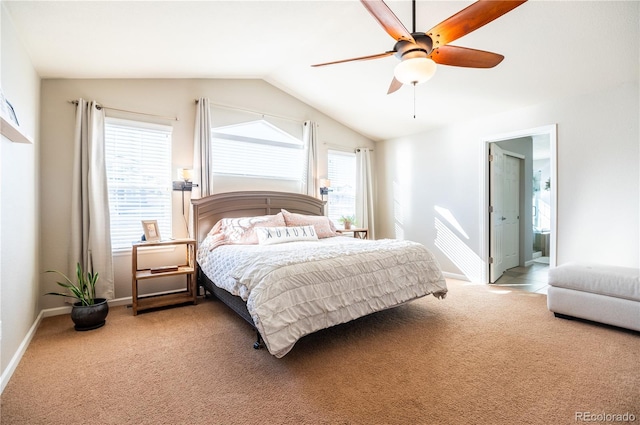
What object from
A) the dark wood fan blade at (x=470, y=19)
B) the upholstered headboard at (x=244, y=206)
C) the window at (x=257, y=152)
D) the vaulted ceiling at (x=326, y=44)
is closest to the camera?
the dark wood fan blade at (x=470, y=19)

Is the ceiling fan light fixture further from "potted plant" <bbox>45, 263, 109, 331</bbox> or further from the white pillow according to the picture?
"potted plant" <bbox>45, 263, 109, 331</bbox>

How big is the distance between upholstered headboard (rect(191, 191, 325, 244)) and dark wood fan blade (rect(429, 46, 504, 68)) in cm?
294

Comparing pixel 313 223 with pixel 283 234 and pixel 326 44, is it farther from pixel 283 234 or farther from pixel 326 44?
pixel 326 44

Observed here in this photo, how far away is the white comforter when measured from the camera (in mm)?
2045

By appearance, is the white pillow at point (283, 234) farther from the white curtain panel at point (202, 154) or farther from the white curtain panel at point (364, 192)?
the white curtain panel at point (364, 192)

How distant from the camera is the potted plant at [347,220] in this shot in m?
5.21

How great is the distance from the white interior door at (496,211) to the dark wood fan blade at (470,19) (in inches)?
117

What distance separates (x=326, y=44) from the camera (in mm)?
3410

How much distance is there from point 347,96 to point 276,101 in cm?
117

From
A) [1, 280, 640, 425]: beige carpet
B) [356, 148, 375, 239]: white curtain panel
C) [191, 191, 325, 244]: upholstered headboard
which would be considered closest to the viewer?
[1, 280, 640, 425]: beige carpet

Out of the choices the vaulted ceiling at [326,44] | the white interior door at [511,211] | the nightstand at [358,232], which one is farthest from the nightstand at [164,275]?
the white interior door at [511,211]

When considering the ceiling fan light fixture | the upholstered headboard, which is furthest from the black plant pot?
the ceiling fan light fixture

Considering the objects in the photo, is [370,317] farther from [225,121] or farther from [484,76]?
[225,121]

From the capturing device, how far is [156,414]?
1.62m
